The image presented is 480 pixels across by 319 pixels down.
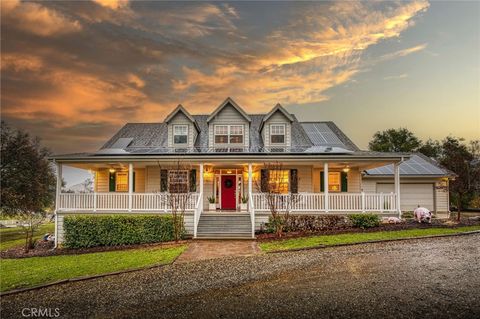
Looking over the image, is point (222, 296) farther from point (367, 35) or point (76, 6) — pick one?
point (367, 35)

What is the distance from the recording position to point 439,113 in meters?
22.8

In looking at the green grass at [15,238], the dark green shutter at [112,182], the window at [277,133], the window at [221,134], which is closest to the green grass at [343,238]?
the window at [277,133]

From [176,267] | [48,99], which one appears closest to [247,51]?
[48,99]

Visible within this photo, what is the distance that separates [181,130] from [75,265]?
421 inches

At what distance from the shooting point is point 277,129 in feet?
61.4

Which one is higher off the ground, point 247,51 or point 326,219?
point 247,51

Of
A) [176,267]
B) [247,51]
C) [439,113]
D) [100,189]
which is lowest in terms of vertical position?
[176,267]

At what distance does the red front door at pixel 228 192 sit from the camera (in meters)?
18.3

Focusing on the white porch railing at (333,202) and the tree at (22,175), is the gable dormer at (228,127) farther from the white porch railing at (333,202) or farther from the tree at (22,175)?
the tree at (22,175)

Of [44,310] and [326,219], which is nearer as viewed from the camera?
[44,310]

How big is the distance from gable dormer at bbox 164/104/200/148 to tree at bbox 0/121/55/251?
50.0ft

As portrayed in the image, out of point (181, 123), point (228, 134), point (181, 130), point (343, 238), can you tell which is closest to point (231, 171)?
point (228, 134)

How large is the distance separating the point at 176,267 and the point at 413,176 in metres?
19.0

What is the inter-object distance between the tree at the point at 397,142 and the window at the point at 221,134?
114 ft
